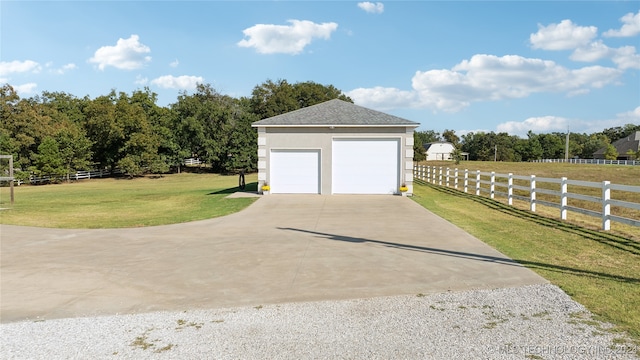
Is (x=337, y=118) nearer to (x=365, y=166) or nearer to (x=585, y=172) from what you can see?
(x=365, y=166)

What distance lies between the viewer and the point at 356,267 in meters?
6.55

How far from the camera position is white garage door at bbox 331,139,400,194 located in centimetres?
1845

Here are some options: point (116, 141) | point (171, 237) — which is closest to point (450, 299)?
point (171, 237)

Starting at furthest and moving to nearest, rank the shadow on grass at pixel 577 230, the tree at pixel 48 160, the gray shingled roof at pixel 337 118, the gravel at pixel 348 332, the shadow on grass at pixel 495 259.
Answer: the tree at pixel 48 160
the gray shingled roof at pixel 337 118
the shadow on grass at pixel 577 230
the shadow on grass at pixel 495 259
the gravel at pixel 348 332

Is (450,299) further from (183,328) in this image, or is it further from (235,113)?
(235,113)

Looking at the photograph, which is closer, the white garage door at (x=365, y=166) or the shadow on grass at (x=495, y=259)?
the shadow on grass at (x=495, y=259)

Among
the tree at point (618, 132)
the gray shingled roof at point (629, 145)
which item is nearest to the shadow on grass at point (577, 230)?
the gray shingled roof at point (629, 145)

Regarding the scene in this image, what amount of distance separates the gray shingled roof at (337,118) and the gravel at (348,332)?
45.3ft

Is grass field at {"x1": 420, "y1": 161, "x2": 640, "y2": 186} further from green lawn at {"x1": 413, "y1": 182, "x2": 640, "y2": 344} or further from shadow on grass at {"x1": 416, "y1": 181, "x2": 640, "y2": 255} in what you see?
green lawn at {"x1": 413, "y1": 182, "x2": 640, "y2": 344}

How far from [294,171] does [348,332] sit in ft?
48.6

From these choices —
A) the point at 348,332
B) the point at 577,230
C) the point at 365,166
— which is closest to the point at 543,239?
the point at 577,230

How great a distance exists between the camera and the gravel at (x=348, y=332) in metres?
3.63

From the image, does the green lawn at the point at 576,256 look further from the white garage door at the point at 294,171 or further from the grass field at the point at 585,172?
the grass field at the point at 585,172

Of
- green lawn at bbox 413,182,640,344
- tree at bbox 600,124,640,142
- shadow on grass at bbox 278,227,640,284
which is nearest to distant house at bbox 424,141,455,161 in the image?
tree at bbox 600,124,640,142
